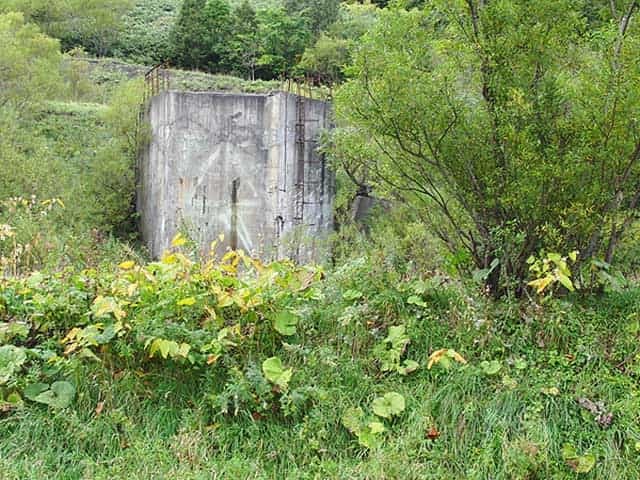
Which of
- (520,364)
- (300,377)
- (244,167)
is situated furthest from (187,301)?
(244,167)

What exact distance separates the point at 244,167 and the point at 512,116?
793 cm

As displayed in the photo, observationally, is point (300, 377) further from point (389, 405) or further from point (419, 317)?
point (419, 317)

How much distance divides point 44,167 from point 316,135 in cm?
612

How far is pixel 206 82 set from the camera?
2356 cm

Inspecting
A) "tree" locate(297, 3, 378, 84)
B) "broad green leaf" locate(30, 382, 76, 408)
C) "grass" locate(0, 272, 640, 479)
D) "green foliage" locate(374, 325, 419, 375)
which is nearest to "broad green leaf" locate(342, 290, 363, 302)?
"grass" locate(0, 272, 640, 479)

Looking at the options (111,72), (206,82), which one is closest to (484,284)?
(206,82)

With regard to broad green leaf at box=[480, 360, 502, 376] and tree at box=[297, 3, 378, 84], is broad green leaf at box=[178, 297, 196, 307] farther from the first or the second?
tree at box=[297, 3, 378, 84]

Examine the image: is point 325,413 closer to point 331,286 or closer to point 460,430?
point 460,430

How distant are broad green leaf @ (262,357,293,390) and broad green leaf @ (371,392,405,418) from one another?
1.44 feet

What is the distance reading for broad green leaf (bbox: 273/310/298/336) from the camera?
10.5ft

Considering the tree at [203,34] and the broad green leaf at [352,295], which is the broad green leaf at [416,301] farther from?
the tree at [203,34]

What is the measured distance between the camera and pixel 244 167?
10.8 m

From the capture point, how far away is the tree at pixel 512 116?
3230 millimetres

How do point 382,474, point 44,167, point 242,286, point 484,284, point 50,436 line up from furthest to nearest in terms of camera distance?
point 44,167 → point 484,284 → point 242,286 → point 50,436 → point 382,474
